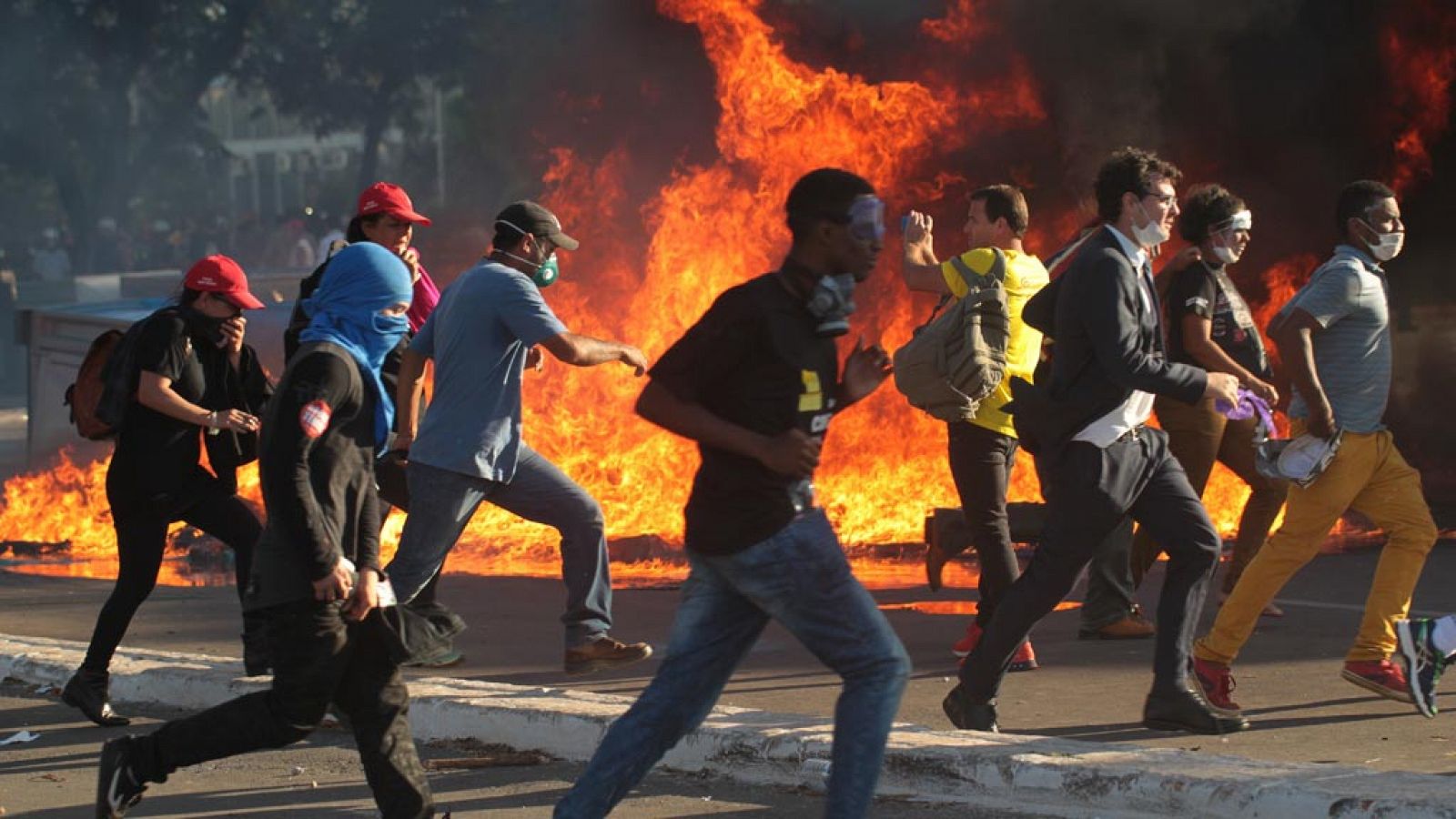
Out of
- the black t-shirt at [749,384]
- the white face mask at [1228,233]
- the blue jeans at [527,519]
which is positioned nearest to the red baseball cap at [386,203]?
the blue jeans at [527,519]

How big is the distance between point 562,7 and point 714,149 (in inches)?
473

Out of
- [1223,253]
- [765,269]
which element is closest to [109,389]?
[1223,253]

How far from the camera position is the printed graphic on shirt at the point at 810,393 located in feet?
14.9

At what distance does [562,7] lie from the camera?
31.4 meters

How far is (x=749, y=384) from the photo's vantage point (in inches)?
177

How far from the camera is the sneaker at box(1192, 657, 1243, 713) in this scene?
6523 millimetres

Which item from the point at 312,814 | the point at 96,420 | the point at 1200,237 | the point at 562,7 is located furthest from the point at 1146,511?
the point at 562,7

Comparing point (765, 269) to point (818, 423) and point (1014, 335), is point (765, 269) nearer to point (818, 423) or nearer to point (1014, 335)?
point (1014, 335)

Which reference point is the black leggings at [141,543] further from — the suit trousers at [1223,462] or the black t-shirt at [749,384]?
the suit trousers at [1223,462]

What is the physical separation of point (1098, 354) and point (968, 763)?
46.6 inches

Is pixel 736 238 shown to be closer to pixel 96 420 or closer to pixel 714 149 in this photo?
pixel 714 149

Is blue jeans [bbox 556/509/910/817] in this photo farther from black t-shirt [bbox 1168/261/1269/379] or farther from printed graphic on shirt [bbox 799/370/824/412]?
black t-shirt [bbox 1168/261/1269/379]

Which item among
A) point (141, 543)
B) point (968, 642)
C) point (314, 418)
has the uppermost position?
point (314, 418)

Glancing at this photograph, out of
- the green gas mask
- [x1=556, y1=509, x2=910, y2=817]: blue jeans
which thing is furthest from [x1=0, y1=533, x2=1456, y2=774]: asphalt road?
[x1=556, y1=509, x2=910, y2=817]: blue jeans
